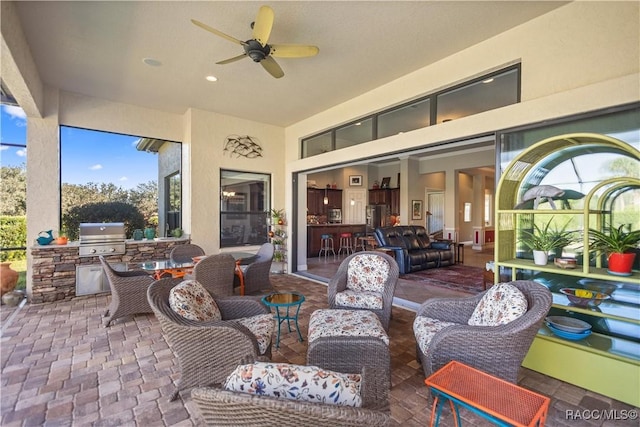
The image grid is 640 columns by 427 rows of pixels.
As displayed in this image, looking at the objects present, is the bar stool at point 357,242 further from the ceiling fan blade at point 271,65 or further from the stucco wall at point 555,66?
the ceiling fan blade at point 271,65

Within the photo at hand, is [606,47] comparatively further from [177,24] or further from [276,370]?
[177,24]

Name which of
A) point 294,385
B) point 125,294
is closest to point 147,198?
point 125,294

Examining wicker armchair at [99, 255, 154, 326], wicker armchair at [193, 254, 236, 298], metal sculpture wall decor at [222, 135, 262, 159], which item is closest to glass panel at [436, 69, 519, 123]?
wicker armchair at [193, 254, 236, 298]

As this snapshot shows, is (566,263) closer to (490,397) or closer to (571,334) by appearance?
(571,334)

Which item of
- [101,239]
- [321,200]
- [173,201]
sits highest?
[321,200]

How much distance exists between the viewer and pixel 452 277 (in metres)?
6.15

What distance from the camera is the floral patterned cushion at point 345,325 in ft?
7.54

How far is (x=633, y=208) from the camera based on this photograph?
8.13ft

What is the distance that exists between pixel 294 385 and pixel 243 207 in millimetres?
5763

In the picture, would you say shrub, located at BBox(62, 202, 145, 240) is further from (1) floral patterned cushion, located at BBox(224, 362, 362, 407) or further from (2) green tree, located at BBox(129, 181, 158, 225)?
(1) floral patterned cushion, located at BBox(224, 362, 362, 407)

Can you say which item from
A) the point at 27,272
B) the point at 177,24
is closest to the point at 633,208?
the point at 177,24

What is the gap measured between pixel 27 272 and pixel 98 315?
181 centimetres

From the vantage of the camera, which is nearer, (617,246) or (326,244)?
(617,246)

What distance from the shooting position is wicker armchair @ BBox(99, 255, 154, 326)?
3.55 metres
